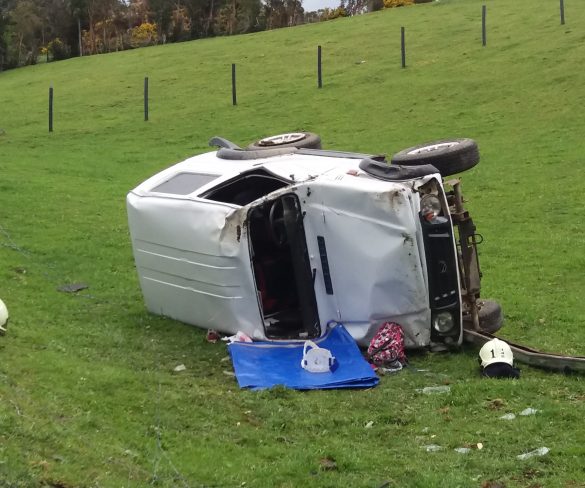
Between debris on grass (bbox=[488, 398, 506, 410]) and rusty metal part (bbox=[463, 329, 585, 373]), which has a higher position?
debris on grass (bbox=[488, 398, 506, 410])

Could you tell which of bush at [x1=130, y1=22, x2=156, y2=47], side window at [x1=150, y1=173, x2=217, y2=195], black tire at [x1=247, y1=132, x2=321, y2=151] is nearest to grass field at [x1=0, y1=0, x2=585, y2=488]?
side window at [x1=150, y1=173, x2=217, y2=195]

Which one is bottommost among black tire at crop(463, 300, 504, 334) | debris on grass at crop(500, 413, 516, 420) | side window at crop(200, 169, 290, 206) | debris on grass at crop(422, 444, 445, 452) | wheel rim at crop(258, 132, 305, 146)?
black tire at crop(463, 300, 504, 334)

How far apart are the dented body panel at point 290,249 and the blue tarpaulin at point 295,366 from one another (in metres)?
0.16

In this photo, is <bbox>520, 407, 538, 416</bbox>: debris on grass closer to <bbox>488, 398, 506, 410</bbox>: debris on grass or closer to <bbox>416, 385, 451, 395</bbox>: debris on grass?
<bbox>488, 398, 506, 410</bbox>: debris on grass

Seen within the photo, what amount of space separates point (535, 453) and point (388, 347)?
2.43 metres

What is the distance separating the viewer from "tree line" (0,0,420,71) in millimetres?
59500

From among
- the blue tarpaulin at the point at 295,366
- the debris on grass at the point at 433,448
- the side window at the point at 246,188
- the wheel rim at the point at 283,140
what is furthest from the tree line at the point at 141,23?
the debris on grass at the point at 433,448

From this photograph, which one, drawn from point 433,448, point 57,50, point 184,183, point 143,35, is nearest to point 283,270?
point 184,183

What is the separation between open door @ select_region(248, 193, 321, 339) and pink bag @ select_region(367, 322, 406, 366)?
62 cm

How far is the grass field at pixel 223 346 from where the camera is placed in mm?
5309

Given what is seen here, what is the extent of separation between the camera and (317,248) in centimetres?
815

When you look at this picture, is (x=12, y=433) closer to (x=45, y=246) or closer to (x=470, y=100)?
(x=45, y=246)

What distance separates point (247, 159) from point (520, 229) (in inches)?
247

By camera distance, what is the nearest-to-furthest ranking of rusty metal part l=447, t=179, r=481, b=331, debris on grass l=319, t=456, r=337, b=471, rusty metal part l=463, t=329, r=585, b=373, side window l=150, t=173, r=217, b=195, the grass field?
the grass field
debris on grass l=319, t=456, r=337, b=471
rusty metal part l=463, t=329, r=585, b=373
rusty metal part l=447, t=179, r=481, b=331
side window l=150, t=173, r=217, b=195
